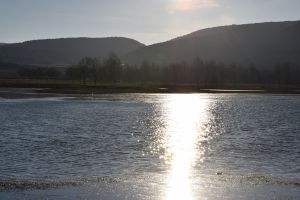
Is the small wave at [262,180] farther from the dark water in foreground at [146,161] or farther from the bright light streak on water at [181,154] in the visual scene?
the bright light streak on water at [181,154]

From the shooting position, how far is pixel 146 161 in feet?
118

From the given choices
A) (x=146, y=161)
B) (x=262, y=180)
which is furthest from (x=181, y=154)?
(x=262, y=180)

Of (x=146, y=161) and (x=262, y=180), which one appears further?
(x=146, y=161)

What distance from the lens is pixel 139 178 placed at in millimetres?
28953

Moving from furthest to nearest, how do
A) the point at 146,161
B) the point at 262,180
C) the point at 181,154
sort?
the point at 181,154 → the point at 146,161 → the point at 262,180

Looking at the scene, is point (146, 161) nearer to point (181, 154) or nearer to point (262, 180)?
point (181, 154)

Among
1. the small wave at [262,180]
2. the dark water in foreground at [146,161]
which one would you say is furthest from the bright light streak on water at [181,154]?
the small wave at [262,180]

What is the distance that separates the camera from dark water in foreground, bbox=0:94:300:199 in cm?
2556

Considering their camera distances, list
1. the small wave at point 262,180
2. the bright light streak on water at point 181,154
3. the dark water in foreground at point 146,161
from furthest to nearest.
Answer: the small wave at point 262,180
the bright light streak on water at point 181,154
the dark water in foreground at point 146,161

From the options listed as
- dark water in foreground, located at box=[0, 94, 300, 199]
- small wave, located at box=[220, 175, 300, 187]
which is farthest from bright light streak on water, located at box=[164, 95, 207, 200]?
small wave, located at box=[220, 175, 300, 187]

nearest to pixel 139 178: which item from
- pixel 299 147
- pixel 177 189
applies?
pixel 177 189

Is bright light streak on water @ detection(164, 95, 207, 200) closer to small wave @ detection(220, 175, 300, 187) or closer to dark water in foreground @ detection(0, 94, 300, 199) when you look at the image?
dark water in foreground @ detection(0, 94, 300, 199)

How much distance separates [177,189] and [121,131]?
31729mm

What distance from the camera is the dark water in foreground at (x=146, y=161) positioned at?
2556 cm
